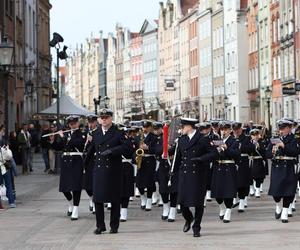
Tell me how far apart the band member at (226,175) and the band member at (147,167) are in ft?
7.60

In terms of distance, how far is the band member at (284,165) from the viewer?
721 inches

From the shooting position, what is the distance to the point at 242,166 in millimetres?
21641

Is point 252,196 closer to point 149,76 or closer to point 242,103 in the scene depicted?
point 242,103

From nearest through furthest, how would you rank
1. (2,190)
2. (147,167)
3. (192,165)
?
1. (192,165)
2. (147,167)
3. (2,190)

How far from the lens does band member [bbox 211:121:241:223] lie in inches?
733

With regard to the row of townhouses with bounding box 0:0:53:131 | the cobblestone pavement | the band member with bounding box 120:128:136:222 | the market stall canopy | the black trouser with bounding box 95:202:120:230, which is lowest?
the cobblestone pavement

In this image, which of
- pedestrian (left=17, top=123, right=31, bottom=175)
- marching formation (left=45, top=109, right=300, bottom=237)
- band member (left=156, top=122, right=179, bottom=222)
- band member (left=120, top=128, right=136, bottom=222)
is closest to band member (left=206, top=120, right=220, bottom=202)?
marching formation (left=45, top=109, right=300, bottom=237)

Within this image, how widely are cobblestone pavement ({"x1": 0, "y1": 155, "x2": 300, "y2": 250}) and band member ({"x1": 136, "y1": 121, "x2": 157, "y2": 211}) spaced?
34 cm

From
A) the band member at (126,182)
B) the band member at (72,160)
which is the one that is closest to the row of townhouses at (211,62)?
the band member at (126,182)

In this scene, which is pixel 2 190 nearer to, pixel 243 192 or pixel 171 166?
pixel 243 192

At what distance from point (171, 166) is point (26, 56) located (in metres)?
41.9

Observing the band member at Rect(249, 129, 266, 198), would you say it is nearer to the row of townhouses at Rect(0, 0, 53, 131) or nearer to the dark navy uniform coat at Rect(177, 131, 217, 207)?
the dark navy uniform coat at Rect(177, 131, 217, 207)

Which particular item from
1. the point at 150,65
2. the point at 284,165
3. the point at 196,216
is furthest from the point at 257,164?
the point at 150,65

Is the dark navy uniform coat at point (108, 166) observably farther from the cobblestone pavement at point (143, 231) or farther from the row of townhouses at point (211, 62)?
the row of townhouses at point (211, 62)
